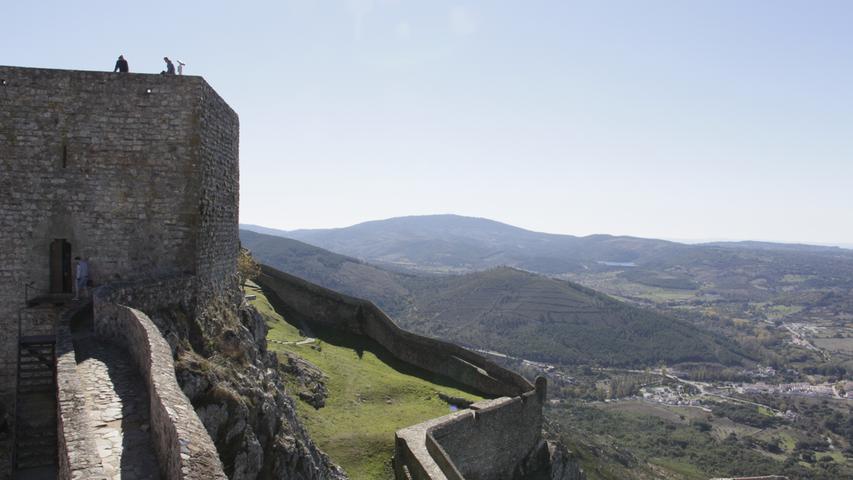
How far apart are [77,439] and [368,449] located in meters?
13.2

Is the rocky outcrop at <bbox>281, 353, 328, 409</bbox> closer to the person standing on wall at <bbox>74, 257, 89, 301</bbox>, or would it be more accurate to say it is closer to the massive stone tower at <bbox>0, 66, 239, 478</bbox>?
the massive stone tower at <bbox>0, 66, 239, 478</bbox>

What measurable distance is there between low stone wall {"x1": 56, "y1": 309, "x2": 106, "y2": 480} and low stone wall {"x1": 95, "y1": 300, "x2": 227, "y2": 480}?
788 mm

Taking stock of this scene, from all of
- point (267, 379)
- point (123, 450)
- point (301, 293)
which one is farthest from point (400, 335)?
point (123, 450)

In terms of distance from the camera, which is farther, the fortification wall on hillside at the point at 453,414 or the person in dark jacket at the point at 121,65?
the fortification wall on hillside at the point at 453,414

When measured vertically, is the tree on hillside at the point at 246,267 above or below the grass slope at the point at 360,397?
above

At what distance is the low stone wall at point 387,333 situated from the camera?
29.9 meters

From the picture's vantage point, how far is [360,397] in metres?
24.5

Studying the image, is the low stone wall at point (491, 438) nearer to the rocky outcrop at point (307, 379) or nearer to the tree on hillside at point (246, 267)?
the rocky outcrop at point (307, 379)

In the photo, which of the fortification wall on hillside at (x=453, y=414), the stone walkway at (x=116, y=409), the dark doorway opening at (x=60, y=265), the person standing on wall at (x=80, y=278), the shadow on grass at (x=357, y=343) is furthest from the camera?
the shadow on grass at (x=357, y=343)

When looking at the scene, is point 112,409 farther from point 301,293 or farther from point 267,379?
point 301,293

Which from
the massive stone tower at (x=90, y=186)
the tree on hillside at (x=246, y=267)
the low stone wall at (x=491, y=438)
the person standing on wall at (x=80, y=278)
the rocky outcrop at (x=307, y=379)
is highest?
the massive stone tower at (x=90, y=186)

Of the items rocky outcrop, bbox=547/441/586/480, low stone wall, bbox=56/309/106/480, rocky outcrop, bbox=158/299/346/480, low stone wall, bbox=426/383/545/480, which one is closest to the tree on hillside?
rocky outcrop, bbox=158/299/346/480

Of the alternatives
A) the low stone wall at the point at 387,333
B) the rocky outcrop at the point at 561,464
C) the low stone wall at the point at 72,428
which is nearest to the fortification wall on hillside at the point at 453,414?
the low stone wall at the point at 387,333

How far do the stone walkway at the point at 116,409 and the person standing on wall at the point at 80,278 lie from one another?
2937mm
